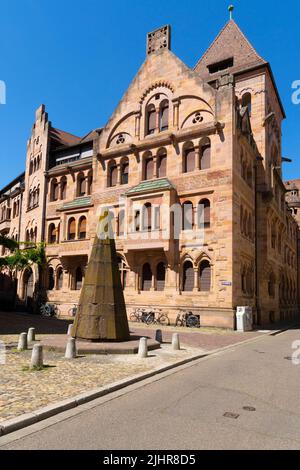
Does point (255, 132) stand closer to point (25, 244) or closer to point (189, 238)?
point (189, 238)

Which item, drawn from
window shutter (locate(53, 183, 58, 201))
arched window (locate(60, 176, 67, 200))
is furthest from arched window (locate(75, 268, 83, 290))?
window shutter (locate(53, 183, 58, 201))

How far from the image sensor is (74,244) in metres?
31.6

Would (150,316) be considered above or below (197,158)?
below

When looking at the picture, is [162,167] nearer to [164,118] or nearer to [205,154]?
[205,154]

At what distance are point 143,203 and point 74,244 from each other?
314 inches

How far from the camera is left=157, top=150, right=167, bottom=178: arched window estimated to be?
2769 centimetres

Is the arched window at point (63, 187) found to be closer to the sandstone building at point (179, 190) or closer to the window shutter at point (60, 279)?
the sandstone building at point (179, 190)

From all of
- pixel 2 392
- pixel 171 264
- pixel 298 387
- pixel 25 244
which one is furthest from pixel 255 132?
pixel 2 392

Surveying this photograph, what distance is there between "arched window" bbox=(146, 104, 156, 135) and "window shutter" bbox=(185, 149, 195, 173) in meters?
3.90

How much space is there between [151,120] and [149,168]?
12.1ft

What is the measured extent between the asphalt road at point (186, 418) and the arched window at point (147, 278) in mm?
16812

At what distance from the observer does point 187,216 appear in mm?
25594

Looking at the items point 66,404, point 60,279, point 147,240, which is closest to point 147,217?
point 147,240

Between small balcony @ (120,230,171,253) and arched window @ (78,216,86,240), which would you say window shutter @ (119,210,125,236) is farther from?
arched window @ (78,216,86,240)
